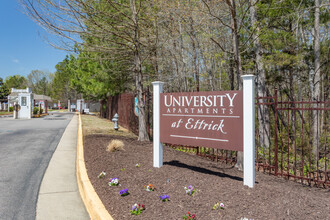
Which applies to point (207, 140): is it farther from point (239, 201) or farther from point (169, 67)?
point (169, 67)

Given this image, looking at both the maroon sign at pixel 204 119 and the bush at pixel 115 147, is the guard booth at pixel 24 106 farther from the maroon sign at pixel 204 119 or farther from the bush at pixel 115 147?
the maroon sign at pixel 204 119

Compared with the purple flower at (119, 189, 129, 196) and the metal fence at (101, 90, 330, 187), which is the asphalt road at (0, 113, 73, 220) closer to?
the purple flower at (119, 189, 129, 196)

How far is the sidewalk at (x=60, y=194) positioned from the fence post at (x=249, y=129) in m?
2.64

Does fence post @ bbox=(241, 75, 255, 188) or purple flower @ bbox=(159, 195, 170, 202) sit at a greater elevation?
fence post @ bbox=(241, 75, 255, 188)

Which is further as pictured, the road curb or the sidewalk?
the sidewalk

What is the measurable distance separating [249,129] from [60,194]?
3577 millimetres

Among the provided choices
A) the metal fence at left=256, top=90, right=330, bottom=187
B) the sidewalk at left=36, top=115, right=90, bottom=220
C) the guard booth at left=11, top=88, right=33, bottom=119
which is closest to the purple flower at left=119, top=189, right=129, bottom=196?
the sidewalk at left=36, top=115, right=90, bottom=220

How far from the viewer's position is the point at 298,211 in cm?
307

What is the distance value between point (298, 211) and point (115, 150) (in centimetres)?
447

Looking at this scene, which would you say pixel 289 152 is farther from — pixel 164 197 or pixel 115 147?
pixel 164 197

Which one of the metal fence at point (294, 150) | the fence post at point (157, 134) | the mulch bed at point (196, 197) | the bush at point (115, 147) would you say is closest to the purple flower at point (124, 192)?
the mulch bed at point (196, 197)

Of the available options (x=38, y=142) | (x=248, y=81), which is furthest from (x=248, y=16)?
(x=38, y=142)

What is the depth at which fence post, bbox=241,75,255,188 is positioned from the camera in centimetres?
371

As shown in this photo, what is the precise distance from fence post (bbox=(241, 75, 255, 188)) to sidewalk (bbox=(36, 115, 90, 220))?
2636mm
